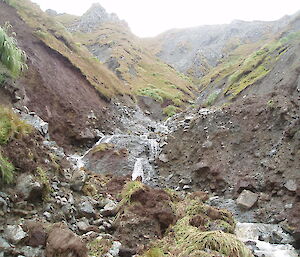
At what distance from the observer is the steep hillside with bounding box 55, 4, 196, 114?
40688mm

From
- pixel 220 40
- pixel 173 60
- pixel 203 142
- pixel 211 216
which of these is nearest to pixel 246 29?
pixel 220 40

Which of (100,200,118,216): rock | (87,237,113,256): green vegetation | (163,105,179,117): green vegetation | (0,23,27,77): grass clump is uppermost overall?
(0,23,27,77): grass clump

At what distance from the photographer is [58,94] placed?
2014 centimetres

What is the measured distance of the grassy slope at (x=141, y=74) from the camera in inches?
1568

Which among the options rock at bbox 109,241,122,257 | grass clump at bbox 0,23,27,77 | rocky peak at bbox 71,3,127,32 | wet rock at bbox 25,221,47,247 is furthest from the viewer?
rocky peak at bbox 71,3,127,32

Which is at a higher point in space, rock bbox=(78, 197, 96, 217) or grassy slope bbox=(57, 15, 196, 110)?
grassy slope bbox=(57, 15, 196, 110)

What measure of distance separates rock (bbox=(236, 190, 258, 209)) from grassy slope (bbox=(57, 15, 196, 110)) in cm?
2556

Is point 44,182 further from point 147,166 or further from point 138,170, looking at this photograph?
point 147,166

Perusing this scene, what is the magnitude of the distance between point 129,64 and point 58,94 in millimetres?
32744

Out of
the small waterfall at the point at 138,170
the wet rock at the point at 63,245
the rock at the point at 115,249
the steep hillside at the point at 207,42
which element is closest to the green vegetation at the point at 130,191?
the rock at the point at 115,249

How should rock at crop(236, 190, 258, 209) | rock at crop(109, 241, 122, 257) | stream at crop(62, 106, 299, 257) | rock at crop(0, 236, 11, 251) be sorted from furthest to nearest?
rock at crop(236, 190, 258, 209), stream at crop(62, 106, 299, 257), rock at crop(109, 241, 122, 257), rock at crop(0, 236, 11, 251)

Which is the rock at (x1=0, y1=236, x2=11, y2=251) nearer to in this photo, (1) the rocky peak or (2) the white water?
(2) the white water

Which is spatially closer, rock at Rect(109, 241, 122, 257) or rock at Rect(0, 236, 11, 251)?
rock at Rect(0, 236, 11, 251)

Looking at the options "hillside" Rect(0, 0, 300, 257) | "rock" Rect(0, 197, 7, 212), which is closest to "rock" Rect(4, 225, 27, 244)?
"hillside" Rect(0, 0, 300, 257)
